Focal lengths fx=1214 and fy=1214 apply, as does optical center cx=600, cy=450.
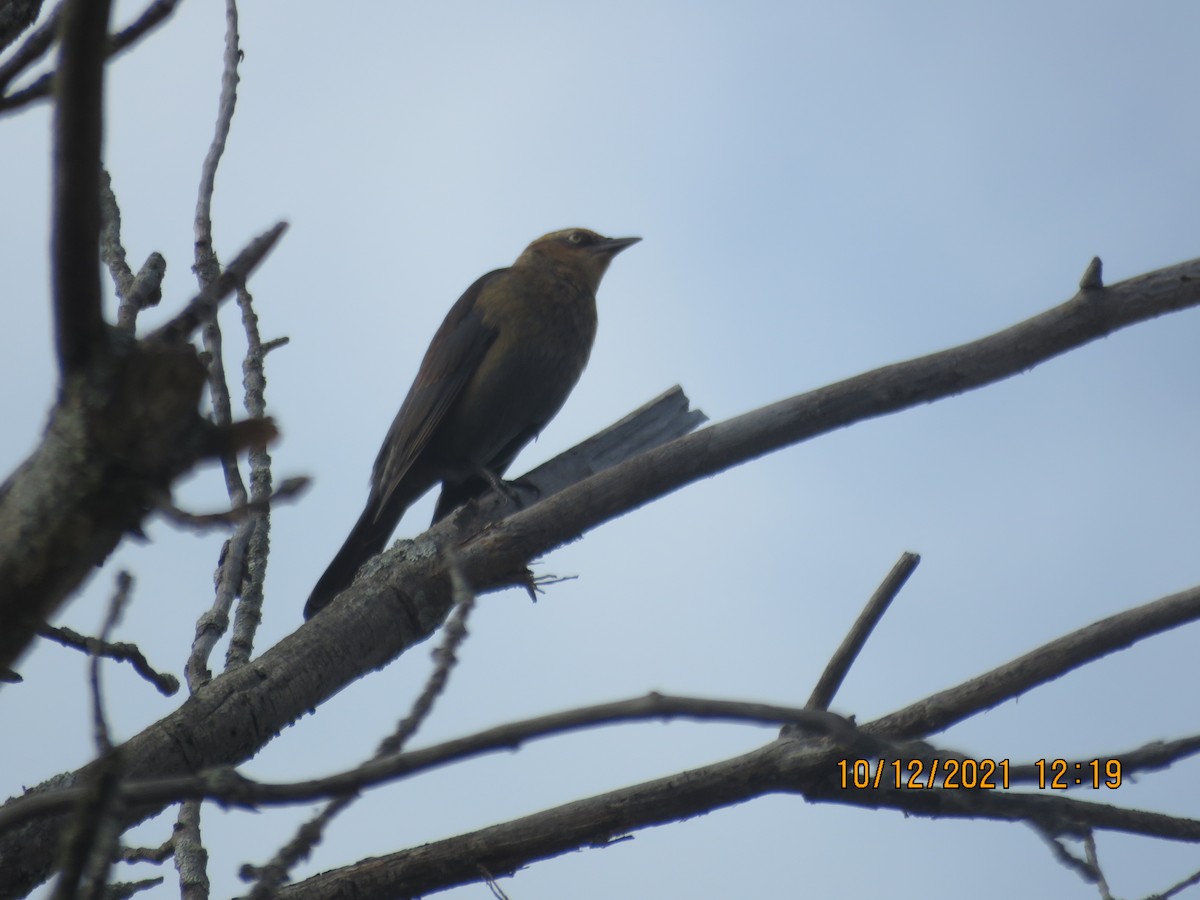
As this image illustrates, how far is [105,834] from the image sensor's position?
1198 mm

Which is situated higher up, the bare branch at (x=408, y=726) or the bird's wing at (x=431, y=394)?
the bird's wing at (x=431, y=394)

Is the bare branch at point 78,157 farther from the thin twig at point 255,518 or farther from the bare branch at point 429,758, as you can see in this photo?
the thin twig at point 255,518

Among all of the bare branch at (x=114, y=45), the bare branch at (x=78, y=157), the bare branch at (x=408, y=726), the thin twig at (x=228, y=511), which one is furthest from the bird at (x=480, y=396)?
the bare branch at (x=78, y=157)

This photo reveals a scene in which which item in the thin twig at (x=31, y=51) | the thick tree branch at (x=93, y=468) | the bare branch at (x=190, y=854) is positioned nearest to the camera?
the thick tree branch at (x=93, y=468)

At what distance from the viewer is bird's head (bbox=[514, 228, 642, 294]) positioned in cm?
640

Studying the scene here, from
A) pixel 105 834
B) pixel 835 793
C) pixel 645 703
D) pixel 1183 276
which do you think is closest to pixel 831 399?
pixel 1183 276

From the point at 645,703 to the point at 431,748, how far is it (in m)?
0.21

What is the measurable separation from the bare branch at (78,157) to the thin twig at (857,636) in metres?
1.76

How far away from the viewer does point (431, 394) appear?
5730 mm

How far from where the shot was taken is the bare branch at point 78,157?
0.96 m

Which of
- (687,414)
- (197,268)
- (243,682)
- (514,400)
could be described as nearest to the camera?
(243,682)

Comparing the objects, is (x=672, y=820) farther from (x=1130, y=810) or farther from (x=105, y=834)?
(x=105, y=834)

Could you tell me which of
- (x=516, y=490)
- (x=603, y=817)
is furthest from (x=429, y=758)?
(x=516, y=490)
